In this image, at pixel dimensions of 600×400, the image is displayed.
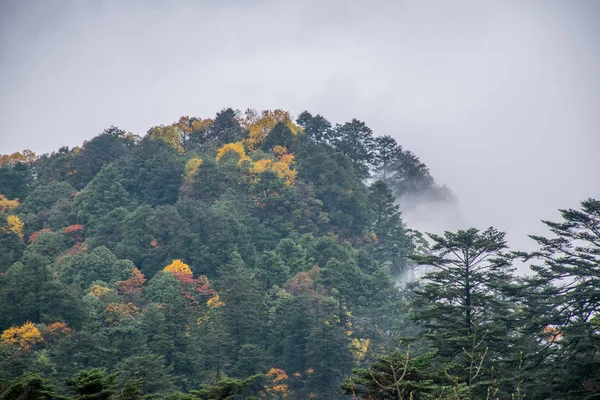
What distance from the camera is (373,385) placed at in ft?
56.3

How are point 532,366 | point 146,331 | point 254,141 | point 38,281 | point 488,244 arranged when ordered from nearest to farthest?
point 532,366 < point 488,244 < point 146,331 < point 38,281 < point 254,141

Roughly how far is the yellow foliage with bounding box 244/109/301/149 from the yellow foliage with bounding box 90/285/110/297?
3295 centimetres

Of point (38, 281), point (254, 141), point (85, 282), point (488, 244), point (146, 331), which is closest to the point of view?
point (488, 244)

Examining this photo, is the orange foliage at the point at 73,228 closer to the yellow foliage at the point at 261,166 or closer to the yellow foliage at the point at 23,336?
the yellow foliage at the point at 261,166

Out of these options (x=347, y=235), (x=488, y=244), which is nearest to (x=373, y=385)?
(x=488, y=244)

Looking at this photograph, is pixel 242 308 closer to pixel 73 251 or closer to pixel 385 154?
pixel 73 251

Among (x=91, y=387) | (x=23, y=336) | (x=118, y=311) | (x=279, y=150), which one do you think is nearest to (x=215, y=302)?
(x=118, y=311)

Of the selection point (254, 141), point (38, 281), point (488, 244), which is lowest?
point (488, 244)

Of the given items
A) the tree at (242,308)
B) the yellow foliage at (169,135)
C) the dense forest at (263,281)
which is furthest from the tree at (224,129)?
the tree at (242,308)

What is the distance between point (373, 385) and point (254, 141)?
2518 inches

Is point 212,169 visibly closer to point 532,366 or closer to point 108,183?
point 108,183

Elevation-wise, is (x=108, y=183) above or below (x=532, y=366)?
above

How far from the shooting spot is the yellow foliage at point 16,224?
6600cm

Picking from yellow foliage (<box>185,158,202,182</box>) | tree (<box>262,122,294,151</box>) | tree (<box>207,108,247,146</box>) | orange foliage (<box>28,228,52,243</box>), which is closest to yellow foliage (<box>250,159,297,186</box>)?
yellow foliage (<box>185,158,202,182</box>)
